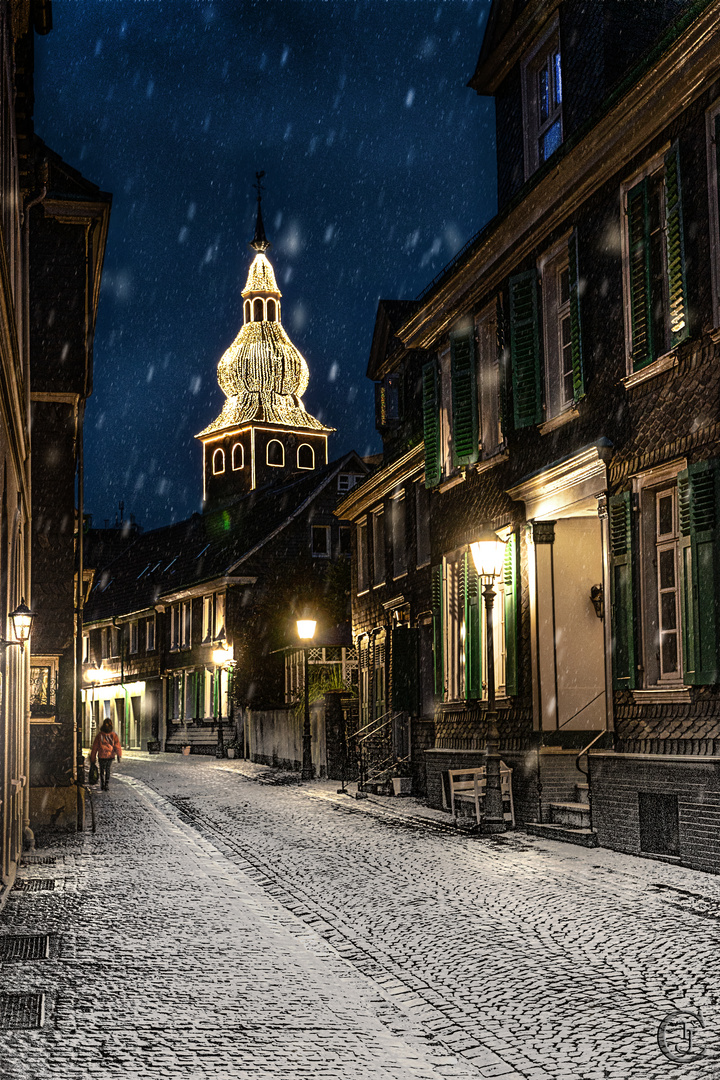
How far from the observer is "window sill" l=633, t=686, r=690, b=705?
13.7m

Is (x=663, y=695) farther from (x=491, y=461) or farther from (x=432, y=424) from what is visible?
(x=432, y=424)

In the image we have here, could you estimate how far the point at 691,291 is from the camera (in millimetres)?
13547

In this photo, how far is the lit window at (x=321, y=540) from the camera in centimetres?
5038

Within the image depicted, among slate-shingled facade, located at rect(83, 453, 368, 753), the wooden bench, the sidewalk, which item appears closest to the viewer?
the sidewalk

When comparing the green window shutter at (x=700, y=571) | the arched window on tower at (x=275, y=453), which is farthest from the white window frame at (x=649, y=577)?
the arched window on tower at (x=275, y=453)

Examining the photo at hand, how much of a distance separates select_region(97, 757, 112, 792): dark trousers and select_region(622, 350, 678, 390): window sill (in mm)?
16065

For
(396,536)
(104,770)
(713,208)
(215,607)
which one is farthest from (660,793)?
(215,607)

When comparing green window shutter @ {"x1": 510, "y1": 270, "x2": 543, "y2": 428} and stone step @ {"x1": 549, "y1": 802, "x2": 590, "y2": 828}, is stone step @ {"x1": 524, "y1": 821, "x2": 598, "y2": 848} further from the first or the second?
green window shutter @ {"x1": 510, "y1": 270, "x2": 543, "y2": 428}

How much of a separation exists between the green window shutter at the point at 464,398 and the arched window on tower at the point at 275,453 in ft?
216

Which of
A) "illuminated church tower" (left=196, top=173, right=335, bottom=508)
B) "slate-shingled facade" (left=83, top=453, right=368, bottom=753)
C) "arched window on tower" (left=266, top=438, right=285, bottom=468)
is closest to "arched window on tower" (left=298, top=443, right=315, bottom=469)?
"illuminated church tower" (left=196, top=173, right=335, bottom=508)

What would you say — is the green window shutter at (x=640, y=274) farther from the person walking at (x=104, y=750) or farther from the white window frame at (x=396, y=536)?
the person walking at (x=104, y=750)

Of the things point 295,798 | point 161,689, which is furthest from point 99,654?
point 295,798

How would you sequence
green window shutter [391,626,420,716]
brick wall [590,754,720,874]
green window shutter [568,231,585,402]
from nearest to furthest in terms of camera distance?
brick wall [590,754,720,874] → green window shutter [568,231,585,402] → green window shutter [391,626,420,716]

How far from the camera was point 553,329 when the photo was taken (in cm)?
1775
